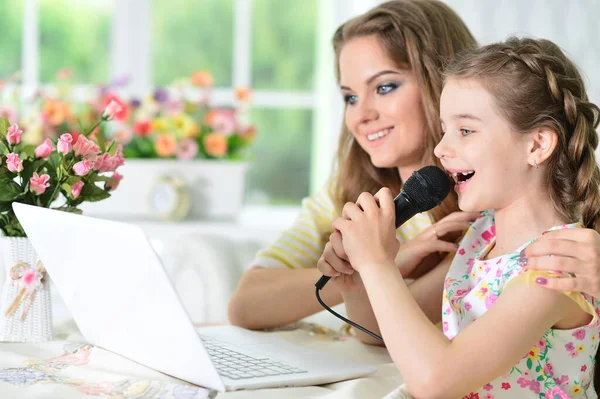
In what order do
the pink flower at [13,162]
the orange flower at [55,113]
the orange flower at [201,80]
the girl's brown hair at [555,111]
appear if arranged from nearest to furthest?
the girl's brown hair at [555,111] < the pink flower at [13,162] < the orange flower at [55,113] < the orange flower at [201,80]

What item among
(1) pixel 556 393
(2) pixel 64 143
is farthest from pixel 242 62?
(1) pixel 556 393

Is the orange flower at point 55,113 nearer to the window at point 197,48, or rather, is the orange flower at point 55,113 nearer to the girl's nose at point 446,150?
the window at point 197,48

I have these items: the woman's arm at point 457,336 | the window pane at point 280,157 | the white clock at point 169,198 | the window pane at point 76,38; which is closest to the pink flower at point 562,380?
the woman's arm at point 457,336

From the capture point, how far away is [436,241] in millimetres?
1592

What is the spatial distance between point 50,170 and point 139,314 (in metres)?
0.46

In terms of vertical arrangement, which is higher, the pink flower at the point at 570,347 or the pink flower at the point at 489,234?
the pink flower at the point at 489,234

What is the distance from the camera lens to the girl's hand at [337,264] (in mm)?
1281

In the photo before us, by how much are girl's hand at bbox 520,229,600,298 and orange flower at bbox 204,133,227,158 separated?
7.33 feet

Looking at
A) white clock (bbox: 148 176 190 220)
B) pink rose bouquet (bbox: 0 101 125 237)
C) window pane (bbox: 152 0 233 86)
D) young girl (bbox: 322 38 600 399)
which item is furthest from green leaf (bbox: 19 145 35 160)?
window pane (bbox: 152 0 233 86)

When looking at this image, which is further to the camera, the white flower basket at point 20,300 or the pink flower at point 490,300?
the white flower basket at point 20,300

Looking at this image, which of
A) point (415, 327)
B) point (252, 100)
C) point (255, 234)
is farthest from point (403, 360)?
point (252, 100)

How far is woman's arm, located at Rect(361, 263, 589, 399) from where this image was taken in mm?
1090

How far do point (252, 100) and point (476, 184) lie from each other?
2548mm

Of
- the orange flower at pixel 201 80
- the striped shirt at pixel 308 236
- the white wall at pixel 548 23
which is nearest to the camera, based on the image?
the striped shirt at pixel 308 236
